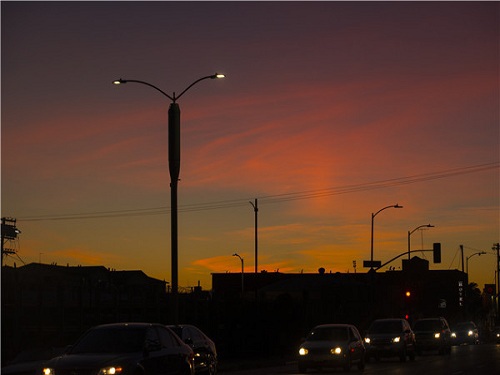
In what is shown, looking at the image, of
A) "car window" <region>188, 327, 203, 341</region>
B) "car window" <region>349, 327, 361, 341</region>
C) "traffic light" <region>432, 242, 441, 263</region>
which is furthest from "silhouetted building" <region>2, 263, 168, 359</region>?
"traffic light" <region>432, 242, 441, 263</region>

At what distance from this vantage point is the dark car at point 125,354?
16250 mm

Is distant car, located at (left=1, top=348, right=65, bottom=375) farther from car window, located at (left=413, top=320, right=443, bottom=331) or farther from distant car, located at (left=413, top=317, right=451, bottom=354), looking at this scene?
car window, located at (left=413, top=320, right=443, bottom=331)

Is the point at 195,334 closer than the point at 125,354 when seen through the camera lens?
No

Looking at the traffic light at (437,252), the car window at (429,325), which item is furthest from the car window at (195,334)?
the traffic light at (437,252)

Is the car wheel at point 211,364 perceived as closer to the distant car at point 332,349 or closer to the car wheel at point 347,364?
the distant car at point 332,349

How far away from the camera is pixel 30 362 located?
18.7 m

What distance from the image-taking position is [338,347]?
3253 cm

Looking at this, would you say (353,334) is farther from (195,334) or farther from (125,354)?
(125,354)

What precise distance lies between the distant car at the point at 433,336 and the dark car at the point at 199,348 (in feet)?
85.3

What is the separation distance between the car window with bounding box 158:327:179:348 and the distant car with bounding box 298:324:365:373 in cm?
1393

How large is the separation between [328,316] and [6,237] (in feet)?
85.4

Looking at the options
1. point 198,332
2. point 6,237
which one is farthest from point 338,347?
point 6,237

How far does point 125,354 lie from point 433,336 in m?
34.6

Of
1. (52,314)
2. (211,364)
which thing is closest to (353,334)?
(211,364)
